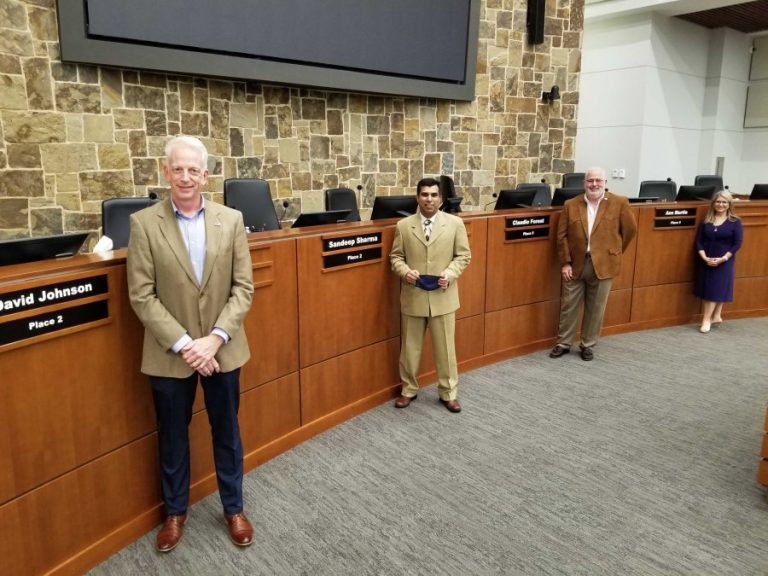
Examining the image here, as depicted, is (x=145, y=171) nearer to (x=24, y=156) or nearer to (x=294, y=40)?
(x=24, y=156)

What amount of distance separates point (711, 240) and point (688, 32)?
19.2ft

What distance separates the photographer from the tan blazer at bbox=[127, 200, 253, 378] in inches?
85.7

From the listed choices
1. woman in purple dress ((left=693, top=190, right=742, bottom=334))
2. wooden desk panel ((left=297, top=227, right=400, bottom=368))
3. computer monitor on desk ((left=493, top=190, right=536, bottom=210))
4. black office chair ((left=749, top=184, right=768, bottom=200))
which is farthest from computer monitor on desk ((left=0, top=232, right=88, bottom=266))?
black office chair ((left=749, top=184, right=768, bottom=200))

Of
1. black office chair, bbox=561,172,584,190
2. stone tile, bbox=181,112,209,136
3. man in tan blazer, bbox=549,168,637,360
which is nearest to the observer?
man in tan blazer, bbox=549,168,637,360

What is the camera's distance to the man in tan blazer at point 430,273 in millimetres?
3615

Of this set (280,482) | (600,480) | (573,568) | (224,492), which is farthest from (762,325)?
(224,492)

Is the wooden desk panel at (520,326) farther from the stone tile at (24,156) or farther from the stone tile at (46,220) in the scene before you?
the stone tile at (24,156)

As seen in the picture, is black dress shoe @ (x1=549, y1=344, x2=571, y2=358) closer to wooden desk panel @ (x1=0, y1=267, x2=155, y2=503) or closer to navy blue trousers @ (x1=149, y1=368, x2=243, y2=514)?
navy blue trousers @ (x1=149, y1=368, x2=243, y2=514)

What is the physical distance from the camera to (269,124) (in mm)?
6301

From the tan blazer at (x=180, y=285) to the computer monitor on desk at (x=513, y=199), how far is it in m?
3.01

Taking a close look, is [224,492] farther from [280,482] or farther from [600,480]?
[600,480]

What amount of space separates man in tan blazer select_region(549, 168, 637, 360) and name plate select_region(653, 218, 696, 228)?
3.08ft

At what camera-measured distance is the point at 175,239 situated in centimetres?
221

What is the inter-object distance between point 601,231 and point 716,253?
1.75 metres
